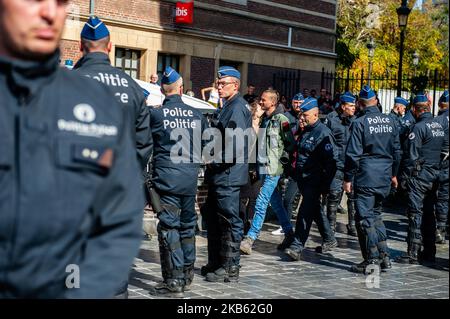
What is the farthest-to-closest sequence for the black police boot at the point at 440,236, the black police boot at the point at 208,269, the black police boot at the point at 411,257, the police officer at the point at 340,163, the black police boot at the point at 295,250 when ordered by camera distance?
1. the police officer at the point at 340,163
2. the black police boot at the point at 440,236
3. the black police boot at the point at 411,257
4. the black police boot at the point at 295,250
5. the black police boot at the point at 208,269

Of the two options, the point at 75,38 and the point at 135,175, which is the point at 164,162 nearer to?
the point at 135,175

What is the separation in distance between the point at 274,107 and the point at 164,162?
3.67 meters

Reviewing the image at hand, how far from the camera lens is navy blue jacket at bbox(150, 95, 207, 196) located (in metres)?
7.70

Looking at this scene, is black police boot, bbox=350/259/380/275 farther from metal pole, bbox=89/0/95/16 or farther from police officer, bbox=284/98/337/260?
metal pole, bbox=89/0/95/16

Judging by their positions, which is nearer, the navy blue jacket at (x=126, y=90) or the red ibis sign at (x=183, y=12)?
the navy blue jacket at (x=126, y=90)

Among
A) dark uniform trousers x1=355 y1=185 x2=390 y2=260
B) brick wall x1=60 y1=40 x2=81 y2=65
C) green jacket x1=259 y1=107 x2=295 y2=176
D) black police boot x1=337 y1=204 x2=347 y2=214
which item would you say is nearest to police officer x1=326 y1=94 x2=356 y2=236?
green jacket x1=259 y1=107 x2=295 y2=176

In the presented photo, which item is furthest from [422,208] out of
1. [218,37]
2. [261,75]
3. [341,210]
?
[261,75]

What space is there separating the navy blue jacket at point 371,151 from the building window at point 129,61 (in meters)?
14.6

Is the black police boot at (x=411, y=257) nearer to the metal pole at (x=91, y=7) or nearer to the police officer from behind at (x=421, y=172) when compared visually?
the police officer from behind at (x=421, y=172)

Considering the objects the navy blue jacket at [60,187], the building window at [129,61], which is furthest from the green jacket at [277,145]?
the building window at [129,61]

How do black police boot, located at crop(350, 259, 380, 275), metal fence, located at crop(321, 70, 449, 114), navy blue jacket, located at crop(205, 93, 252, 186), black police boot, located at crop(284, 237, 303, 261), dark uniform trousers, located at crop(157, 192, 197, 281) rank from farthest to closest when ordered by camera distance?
metal fence, located at crop(321, 70, 449, 114), black police boot, located at crop(284, 237, 303, 261), black police boot, located at crop(350, 259, 380, 275), navy blue jacket, located at crop(205, 93, 252, 186), dark uniform trousers, located at crop(157, 192, 197, 281)

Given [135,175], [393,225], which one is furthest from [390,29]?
[135,175]

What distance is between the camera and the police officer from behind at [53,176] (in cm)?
249

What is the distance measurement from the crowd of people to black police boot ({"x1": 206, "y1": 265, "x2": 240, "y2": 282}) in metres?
0.01
